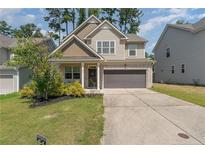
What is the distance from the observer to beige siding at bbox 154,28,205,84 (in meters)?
21.3


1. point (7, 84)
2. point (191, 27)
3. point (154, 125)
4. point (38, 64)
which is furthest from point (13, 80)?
point (191, 27)

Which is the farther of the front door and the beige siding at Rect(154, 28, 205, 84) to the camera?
the beige siding at Rect(154, 28, 205, 84)

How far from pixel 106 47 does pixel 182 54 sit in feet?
36.1


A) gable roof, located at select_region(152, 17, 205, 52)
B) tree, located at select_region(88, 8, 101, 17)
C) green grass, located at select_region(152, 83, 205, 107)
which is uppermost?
tree, located at select_region(88, 8, 101, 17)

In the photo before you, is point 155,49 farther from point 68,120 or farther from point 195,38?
point 68,120

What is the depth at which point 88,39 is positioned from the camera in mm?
20625

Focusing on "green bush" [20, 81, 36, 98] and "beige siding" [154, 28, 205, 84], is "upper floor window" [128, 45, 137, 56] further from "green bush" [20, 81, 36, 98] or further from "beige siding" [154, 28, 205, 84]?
"green bush" [20, 81, 36, 98]

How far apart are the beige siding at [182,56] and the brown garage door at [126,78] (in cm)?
702

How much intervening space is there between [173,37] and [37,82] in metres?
21.3

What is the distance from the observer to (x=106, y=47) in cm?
2070

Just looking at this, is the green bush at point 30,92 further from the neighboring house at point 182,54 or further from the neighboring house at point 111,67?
the neighboring house at point 182,54

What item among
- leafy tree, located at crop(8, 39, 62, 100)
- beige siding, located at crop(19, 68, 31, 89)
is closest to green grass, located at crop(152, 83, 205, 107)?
leafy tree, located at crop(8, 39, 62, 100)

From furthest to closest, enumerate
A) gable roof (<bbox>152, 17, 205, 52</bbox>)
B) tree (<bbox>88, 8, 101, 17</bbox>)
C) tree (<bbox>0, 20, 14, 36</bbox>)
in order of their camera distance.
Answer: tree (<bbox>0, 20, 14, 36</bbox>), tree (<bbox>88, 8, 101, 17</bbox>), gable roof (<bbox>152, 17, 205, 52</bbox>)

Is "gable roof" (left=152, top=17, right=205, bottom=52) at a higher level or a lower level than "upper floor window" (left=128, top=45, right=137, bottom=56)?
higher
